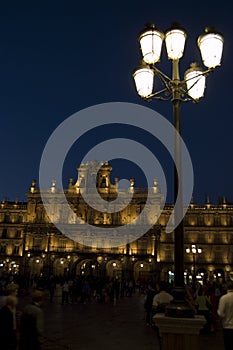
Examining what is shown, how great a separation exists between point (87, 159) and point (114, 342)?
5505 centimetres

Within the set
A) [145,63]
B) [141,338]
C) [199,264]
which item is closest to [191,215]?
[199,264]

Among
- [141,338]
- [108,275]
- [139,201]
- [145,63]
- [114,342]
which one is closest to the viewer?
[145,63]

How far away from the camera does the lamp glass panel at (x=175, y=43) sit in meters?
8.88

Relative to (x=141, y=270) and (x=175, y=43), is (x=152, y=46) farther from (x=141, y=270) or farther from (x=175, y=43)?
(x=141, y=270)

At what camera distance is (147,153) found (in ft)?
216

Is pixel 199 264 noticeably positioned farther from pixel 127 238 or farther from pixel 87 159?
pixel 87 159

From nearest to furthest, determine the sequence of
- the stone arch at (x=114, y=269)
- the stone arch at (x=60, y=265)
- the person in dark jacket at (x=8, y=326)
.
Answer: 1. the person in dark jacket at (x=8, y=326)
2. the stone arch at (x=114, y=269)
3. the stone arch at (x=60, y=265)

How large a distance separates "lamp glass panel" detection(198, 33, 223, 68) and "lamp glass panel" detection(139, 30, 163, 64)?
1051 mm

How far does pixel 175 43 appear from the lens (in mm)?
8906

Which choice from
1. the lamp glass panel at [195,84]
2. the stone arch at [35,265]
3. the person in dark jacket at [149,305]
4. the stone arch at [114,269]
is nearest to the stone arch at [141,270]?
the stone arch at [114,269]

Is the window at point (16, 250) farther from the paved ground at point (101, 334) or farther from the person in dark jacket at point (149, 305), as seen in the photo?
the person in dark jacket at point (149, 305)

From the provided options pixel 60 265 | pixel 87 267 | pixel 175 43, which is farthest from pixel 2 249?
pixel 175 43

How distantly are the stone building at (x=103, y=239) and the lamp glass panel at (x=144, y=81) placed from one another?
50520 millimetres

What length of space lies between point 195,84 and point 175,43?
1.39m
